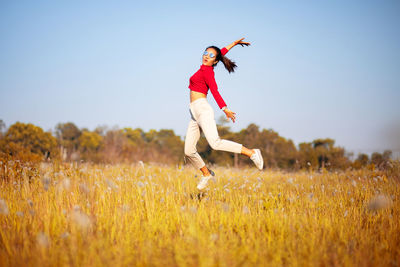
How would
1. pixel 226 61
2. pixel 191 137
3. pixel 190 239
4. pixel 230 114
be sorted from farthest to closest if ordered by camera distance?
pixel 226 61
pixel 191 137
pixel 230 114
pixel 190 239

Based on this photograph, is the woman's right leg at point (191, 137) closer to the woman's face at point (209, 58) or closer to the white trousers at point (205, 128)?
the white trousers at point (205, 128)

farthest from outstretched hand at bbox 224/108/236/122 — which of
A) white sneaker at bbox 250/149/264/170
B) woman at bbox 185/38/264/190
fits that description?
white sneaker at bbox 250/149/264/170

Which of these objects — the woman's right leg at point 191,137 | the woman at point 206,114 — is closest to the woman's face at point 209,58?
the woman at point 206,114

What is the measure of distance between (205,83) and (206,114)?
0.56 meters

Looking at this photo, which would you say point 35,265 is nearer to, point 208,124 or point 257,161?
point 208,124

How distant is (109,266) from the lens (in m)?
2.10

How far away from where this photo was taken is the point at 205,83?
472cm

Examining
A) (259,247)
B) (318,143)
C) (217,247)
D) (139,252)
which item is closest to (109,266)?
(139,252)

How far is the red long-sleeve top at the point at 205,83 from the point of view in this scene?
4.54 metres

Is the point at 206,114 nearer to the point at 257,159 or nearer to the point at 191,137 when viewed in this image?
the point at 191,137

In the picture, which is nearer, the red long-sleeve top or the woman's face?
the red long-sleeve top

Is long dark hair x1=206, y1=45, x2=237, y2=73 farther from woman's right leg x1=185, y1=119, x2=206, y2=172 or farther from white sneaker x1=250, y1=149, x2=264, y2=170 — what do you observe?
white sneaker x1=250, y1=149, x2=264, y2=170

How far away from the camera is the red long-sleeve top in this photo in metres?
4.54

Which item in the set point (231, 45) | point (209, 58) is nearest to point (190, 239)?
point (209, 58)
